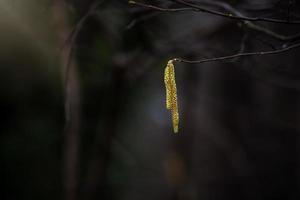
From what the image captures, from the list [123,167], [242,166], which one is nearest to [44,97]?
[123,167]

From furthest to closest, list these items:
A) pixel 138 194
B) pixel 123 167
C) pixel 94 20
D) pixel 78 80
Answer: pixel 138 194 < pixel 123 167 < pixel 78 80 < pixel 94 20

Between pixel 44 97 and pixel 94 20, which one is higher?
pixel 94 20

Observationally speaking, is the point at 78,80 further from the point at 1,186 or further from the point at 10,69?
the point at 1,186

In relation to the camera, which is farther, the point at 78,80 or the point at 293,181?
the point at 293,181

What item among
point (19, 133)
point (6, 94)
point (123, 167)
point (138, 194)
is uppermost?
point (6, 94)

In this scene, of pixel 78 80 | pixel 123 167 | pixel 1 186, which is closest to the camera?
pixel 78 80

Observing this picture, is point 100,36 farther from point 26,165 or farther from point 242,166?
point 242,166
